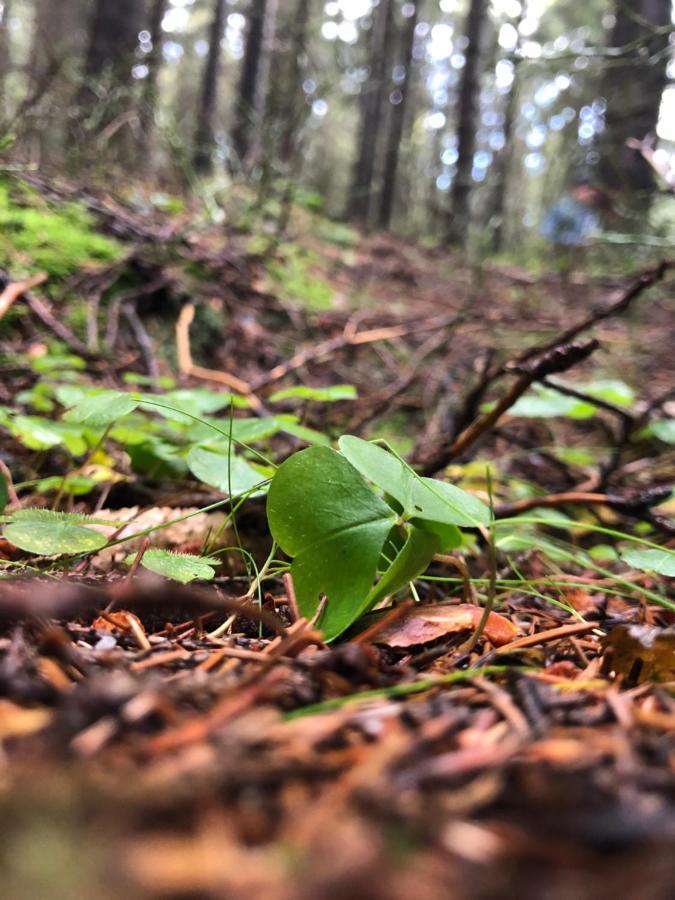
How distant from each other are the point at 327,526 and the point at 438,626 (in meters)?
0.20

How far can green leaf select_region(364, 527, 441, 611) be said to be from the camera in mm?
783

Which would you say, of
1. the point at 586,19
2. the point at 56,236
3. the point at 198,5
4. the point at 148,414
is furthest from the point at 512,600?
the point at 198,5

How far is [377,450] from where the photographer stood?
861 mm

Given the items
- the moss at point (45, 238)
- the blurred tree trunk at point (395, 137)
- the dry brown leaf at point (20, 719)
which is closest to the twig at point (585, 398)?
the dry brown leaf at point (20, 719)

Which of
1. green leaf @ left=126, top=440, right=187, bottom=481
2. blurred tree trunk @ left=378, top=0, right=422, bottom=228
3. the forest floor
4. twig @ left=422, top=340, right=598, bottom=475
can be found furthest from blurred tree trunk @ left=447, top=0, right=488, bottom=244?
green leaf @ left=126, top=440, right=187, bottom=481

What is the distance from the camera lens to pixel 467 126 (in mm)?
8242

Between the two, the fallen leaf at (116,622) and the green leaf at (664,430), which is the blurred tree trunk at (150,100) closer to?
the green leaf at (664,430)

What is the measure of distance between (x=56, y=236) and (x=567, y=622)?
7.96 feet

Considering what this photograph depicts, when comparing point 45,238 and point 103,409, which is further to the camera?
point 45,238

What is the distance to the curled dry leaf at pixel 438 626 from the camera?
80cm

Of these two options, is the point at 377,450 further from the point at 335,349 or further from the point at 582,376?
the point at 582,376

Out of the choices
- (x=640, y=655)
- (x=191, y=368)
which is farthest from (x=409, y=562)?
(x=191, y=368)

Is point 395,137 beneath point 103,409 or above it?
above

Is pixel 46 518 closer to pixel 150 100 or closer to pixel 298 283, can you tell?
pixel 298 283
